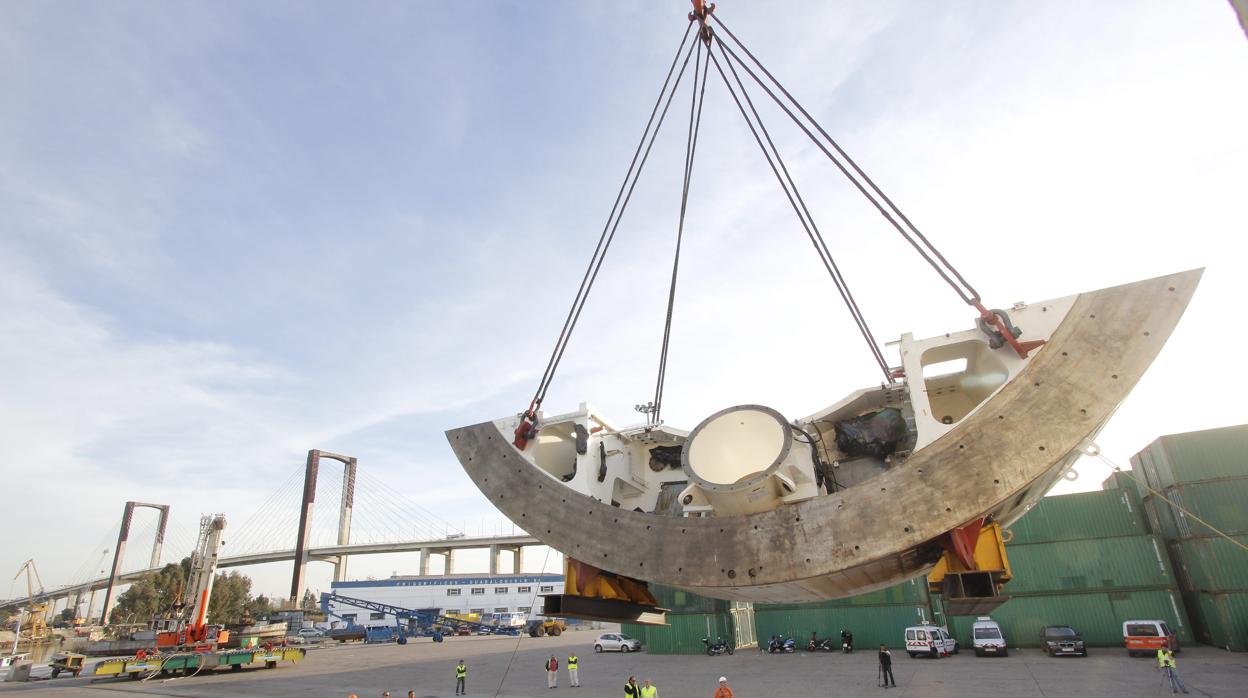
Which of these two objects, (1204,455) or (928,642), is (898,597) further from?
(1204,455)

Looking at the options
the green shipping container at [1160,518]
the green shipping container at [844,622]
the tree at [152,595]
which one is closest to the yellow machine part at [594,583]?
the green shipping container at [844,622]

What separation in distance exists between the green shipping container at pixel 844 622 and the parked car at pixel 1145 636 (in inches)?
297

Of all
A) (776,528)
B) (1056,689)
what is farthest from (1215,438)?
(776,528)

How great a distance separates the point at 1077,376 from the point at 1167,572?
27902 mm

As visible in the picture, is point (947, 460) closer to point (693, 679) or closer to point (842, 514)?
point (842, 514)

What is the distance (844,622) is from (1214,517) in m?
14.2

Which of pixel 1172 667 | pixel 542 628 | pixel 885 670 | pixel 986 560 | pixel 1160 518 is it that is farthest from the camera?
pixel 542 628

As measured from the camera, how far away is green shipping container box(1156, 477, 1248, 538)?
848 inches

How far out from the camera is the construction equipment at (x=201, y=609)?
26281 millimetres

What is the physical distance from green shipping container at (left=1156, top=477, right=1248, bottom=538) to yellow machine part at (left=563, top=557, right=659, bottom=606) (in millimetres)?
24265

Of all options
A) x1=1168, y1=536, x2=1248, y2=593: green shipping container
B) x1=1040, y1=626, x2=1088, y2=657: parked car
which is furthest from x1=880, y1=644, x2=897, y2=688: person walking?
x1=1168, y1=536, x2=1248, y2=593: green shipping container

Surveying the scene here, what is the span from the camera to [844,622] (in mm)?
28484

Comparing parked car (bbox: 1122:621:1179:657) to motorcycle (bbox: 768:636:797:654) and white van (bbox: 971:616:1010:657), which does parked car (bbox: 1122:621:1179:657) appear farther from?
motorcycle (bbox: 768:636:797:654)

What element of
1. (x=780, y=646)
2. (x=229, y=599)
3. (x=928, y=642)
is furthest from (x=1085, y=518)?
(x=229, y=599)
